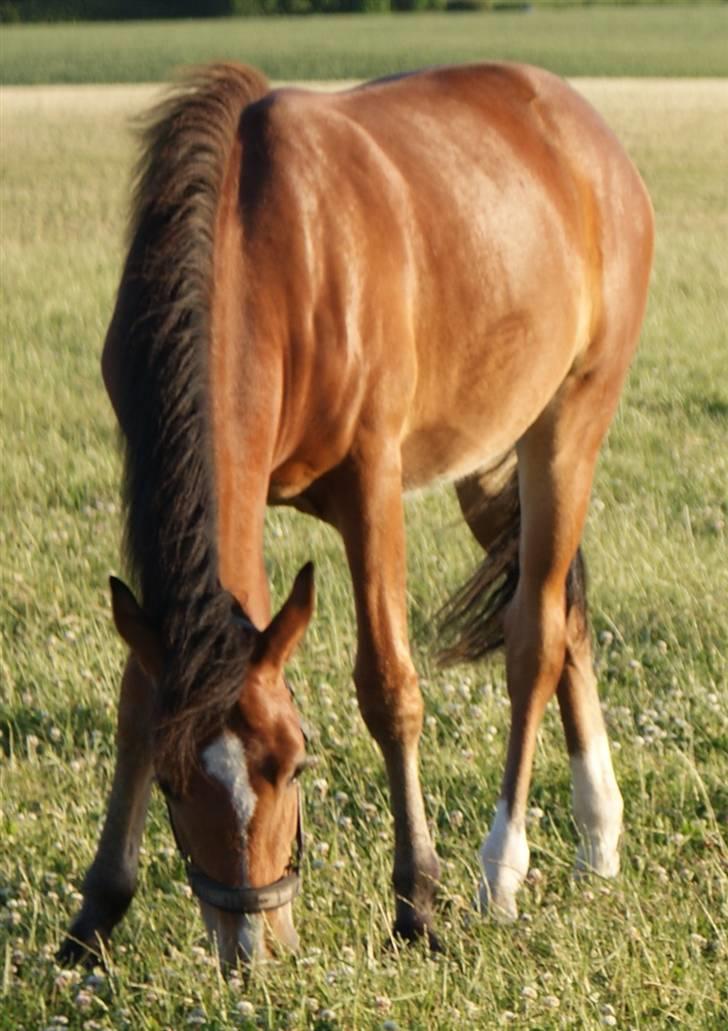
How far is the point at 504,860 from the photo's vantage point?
4.41 m

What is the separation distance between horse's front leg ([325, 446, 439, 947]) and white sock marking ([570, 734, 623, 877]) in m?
0.46

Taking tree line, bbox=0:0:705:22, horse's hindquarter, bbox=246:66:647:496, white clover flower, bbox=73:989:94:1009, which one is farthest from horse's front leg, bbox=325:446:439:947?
tree line, bbox=0:0:705:22

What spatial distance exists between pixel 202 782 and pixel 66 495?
4.80 m

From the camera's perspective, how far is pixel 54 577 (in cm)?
654

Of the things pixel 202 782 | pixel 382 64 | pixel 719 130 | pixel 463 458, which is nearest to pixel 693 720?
pixel 463 458

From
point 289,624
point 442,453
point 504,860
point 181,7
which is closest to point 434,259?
point 442,453

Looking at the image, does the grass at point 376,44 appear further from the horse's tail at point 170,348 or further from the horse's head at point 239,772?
the horse's head at point 239,772

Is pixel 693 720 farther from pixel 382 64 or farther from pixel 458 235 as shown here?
pixel 382 64

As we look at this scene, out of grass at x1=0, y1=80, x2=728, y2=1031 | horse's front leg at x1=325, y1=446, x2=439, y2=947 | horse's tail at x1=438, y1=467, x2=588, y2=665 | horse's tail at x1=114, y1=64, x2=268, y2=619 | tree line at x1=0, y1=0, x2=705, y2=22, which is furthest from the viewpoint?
tree line at x1=0, y1=0, x2=705, y2=22

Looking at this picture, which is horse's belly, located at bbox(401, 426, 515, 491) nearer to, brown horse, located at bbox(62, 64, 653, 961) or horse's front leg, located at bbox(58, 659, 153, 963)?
brown horse, located at bbox(62, 64, 653, 961)

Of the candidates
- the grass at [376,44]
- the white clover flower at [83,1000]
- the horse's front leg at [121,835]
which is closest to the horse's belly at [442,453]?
the horse's front leg at [121,835]

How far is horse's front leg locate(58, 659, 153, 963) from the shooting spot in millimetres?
4023

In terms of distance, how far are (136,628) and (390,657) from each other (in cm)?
101

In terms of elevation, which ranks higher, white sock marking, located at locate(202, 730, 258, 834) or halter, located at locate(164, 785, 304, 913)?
white sock marking, located at locate(202, 730, 258, 834)
